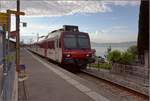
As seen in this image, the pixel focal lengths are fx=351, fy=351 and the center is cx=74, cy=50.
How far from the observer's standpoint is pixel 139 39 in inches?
1117

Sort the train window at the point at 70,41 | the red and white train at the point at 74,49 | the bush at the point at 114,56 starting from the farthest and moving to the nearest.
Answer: the train window at the point at 70,41
the bush at the point at 114,56
the red and white train at the point at 74,49

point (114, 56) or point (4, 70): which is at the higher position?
point (4, 70)

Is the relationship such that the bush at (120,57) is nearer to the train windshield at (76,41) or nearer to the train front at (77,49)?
A: the train front at (77,49)

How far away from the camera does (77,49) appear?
81.2 feet

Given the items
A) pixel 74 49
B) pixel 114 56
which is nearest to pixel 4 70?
pixel 74 49

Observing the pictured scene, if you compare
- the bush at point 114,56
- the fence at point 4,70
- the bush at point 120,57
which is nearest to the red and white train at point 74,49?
the bush at point 114,56

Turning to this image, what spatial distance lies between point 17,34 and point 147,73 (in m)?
7.39

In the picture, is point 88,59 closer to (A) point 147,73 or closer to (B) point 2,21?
(A) point 147,73

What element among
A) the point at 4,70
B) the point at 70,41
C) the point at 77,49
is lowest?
the point at 4,70

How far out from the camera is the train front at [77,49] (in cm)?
2431

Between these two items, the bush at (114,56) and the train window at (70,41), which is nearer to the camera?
the bush at (114,56)

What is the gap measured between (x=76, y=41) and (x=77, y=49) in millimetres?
716

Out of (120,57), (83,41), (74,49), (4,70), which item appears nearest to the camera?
(4,70)

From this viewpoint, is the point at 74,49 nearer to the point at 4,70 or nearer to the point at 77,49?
the point at 77,49
